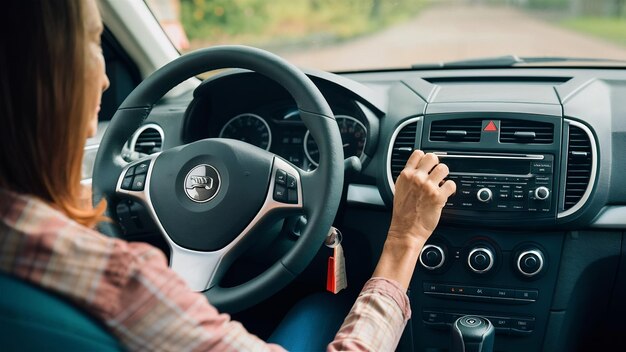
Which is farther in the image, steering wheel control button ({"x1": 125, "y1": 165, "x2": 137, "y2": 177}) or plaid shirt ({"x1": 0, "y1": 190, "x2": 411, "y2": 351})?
steering wheel control button ({"x1": 125, "y1": 165, "x2": 137, "y2": 177})

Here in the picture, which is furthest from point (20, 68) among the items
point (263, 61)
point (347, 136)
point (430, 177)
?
point (347, 136)

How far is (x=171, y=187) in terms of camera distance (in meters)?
1.70

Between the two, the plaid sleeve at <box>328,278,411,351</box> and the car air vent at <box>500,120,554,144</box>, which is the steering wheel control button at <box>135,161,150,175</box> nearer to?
the plaid sleeve at <box>328,278,411,351</box>

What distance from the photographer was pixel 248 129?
2211 millimetres

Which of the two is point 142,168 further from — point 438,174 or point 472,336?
point 472,336

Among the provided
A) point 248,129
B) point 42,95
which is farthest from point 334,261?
point 42,95

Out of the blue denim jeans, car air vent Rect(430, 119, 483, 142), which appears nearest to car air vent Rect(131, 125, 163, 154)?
the blue denim jeans

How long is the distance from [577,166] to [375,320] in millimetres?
853

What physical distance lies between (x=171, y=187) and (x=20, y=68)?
0.81m

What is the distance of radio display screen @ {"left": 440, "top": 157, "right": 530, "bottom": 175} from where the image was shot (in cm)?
188

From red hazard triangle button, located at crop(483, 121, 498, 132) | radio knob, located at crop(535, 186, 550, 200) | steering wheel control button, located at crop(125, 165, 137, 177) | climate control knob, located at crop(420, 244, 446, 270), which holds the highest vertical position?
red hazard triangle button, located at crop(483, 121, 498, 132)

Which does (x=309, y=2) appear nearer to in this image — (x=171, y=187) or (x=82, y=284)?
(x=171, y=187)

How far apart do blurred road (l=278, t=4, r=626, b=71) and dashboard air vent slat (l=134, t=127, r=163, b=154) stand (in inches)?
75.2

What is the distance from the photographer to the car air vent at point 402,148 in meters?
1.99
